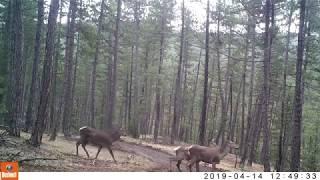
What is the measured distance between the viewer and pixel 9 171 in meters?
7.17

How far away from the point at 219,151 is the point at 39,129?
590cm

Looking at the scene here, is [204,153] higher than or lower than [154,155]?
higher

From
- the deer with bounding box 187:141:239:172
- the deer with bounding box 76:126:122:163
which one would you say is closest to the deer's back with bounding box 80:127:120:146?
the deer with bounding box 76:126:122:163

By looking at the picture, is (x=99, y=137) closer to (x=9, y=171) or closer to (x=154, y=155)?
(x=154, y=155)

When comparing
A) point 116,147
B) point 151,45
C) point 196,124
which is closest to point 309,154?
point 116,147

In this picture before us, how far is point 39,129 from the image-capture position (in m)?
12.8

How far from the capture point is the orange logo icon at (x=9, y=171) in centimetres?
700

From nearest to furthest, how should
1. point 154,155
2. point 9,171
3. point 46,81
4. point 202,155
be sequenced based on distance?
point 9,171
point 202,155
point 46,81
point 154,155

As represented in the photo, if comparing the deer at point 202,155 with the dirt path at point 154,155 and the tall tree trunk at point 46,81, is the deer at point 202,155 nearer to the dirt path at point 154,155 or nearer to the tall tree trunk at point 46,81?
the dirt path at point 154,155

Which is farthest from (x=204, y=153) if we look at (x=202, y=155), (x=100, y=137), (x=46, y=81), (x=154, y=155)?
(x=46, y=81)

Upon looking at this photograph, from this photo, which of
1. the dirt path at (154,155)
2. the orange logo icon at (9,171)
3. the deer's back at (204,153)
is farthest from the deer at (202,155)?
the orange logo icon at (9,171)

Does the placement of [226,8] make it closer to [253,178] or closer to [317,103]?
[317,103]

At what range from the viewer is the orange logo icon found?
7.00 meters

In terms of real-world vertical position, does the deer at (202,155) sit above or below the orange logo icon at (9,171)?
below
